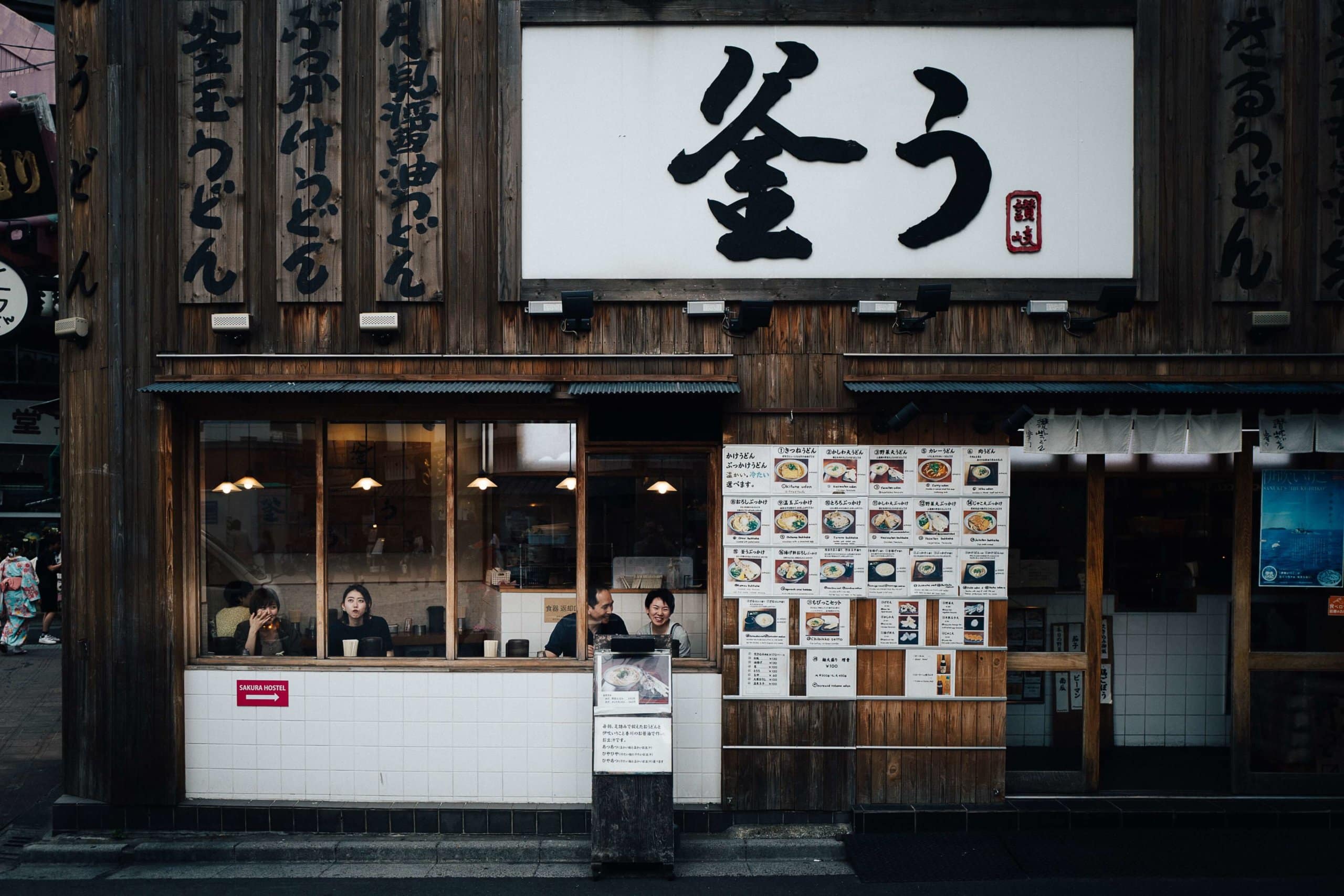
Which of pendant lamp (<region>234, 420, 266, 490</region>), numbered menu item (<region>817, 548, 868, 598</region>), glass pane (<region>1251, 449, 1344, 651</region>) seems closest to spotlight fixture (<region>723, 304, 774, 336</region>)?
numbered menu item (<region>817, 548, 868, 598</region>)

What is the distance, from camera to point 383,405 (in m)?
7.50

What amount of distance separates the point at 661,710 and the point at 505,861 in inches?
77.4

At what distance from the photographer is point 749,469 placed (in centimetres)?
726

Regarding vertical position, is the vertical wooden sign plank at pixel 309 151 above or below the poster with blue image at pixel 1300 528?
above

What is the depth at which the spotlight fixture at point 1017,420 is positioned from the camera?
6.80 metres

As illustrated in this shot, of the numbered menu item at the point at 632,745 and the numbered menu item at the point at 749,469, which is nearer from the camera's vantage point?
the numbered menu item at the point at 632,745

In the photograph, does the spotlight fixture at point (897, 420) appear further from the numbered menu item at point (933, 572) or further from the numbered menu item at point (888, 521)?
the numbered menu item at point (933, 572)

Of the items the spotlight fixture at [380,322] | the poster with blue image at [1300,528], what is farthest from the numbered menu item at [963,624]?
the spotlight fixture at [380,322]

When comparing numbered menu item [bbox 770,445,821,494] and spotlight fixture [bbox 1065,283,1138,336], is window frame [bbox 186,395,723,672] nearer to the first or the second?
numbered menu item [bbox 770,445,821,494]

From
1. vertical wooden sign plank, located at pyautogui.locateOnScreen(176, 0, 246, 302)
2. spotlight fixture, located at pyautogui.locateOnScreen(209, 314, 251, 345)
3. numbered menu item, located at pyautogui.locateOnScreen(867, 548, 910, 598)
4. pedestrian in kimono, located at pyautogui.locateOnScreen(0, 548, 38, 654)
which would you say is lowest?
pedestrian in kimono, located at pyautogui.locateOnScreen(0, 548, 38, 654)

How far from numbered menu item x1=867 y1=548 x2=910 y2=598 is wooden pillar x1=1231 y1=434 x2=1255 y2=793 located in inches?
127

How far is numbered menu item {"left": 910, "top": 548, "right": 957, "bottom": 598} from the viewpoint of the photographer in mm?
7289

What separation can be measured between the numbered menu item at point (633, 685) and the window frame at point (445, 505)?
794 mm

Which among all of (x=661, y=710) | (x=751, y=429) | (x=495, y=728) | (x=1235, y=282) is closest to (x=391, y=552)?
(x=495, y=728)
